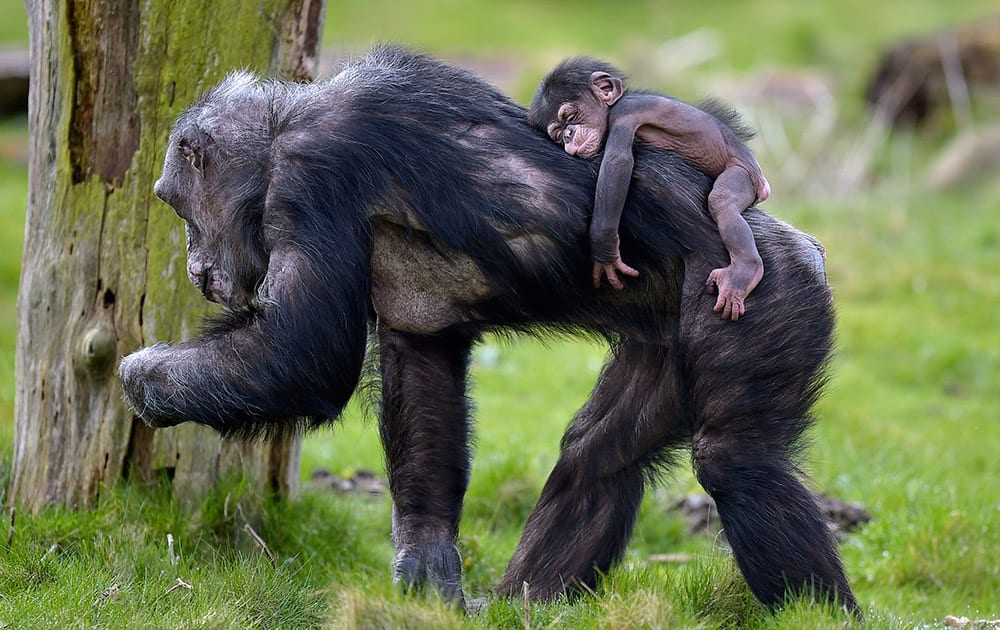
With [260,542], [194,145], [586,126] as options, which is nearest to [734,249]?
[586,126]

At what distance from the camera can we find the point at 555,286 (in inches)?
190

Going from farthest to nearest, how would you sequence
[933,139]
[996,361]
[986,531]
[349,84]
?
Result: [933,139]
[996,361]
[986,531]
[349,84]

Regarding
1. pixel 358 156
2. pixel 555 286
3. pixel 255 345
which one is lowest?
pixel 255 345

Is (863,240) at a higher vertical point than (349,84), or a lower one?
lower

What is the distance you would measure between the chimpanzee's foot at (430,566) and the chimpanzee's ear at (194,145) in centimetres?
177

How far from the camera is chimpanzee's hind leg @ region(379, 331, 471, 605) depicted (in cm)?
518

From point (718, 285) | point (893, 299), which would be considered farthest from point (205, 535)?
point (893, 299)

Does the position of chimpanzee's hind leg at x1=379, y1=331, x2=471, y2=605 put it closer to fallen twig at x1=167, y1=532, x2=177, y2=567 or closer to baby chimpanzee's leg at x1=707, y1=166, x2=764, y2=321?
fallen twig at x1=167, y1=532, x2=177, y2=567

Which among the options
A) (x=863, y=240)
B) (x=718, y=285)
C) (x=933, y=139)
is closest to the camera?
(x=718, y=285)

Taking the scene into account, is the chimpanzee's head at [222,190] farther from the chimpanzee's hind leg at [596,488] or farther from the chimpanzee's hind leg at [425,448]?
the chimpanzee's hind leg at [596,488]

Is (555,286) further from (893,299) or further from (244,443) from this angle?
(893,299)

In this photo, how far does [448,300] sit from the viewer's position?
506cm

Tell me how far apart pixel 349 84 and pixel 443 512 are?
1.79 metres

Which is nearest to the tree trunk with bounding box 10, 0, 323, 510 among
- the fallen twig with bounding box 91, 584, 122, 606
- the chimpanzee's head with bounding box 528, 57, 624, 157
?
the fallen twig with bounding box 91, 584, 122, 606
